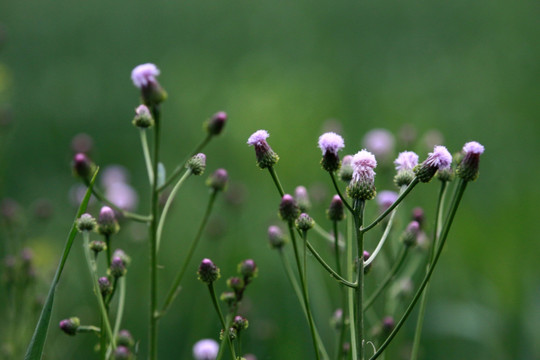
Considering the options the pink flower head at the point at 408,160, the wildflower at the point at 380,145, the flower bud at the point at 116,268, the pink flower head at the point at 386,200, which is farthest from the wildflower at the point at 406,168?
the wildflower at the point at 380,145

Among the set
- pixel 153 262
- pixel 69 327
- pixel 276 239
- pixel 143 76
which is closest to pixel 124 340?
pixel 69 327

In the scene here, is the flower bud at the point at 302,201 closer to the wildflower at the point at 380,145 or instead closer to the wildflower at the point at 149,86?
the wildflower at the point at 149,86

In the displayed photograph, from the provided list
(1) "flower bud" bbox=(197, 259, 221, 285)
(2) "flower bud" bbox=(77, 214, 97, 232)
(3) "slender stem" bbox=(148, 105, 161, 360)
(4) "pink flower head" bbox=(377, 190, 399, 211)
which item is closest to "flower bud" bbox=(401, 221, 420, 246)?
(4) "pink flower head" bbox=(377, 190, 399, 211)

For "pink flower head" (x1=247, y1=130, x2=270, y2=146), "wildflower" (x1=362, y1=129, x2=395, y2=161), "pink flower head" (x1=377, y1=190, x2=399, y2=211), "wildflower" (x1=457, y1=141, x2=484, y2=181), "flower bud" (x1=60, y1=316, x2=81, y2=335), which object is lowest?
"flower bud" (x1=60, y1=316, x2=81, y2=335)

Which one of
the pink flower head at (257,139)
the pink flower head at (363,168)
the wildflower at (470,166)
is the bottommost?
the pink flower head at (363,168)

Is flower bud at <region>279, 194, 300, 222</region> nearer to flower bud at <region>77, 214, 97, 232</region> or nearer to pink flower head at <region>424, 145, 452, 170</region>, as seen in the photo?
pink flower head at <region>424, 145, 452, 170</region>

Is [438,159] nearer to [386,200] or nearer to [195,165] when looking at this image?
[195,165]
